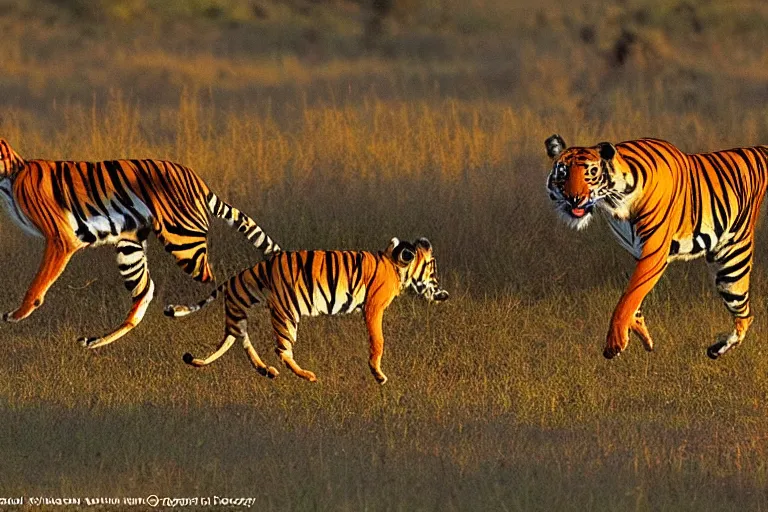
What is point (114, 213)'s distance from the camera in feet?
28.5

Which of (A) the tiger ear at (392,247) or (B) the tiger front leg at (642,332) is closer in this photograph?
(A) the tiger ear at (392,247)

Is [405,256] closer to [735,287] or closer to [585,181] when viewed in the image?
[585,181]

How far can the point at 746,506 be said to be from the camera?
662 cm

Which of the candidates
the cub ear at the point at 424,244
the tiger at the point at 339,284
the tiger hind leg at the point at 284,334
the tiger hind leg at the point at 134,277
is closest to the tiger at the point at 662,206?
the cub ear at the point at 424,244

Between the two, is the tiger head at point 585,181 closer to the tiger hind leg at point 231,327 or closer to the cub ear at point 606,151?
the cub ear at point 606,151

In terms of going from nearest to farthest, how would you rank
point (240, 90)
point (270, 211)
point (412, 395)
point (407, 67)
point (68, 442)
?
1. point (68, 442)
2. point (412, 395)
3. point (270, 211)
4. point (240, 90)
5. point (407, 67)

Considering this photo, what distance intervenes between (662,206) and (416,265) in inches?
46.4

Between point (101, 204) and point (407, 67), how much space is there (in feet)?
69.0

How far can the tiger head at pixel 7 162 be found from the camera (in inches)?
336

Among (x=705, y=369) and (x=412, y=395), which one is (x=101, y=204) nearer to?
(x=412, y=395)

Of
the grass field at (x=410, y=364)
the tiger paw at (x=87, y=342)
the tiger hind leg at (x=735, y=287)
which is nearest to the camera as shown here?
the grass field at (x=410, y=364)

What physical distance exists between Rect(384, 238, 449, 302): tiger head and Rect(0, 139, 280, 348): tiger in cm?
82

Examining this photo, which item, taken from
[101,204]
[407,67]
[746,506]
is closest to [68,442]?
[101,204]

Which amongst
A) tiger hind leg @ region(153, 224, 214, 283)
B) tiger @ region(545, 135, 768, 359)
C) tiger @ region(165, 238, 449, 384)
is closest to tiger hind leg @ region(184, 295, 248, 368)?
tiger @ region(165, 238, 449, 384)
